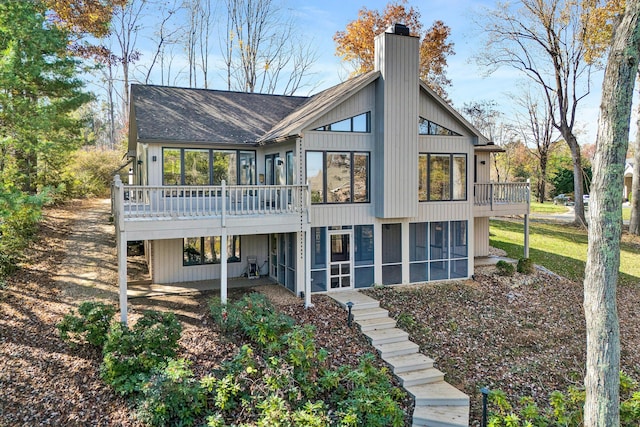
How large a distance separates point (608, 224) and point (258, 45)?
93.3 ft

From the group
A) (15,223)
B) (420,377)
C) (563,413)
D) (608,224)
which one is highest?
(608,224)

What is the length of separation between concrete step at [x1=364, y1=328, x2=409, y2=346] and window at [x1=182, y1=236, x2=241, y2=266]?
19.7 ft

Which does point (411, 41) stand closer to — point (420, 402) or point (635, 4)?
point (635, 4)

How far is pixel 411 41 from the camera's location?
515 inches

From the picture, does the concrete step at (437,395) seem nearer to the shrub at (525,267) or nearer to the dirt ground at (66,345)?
the dirt ground at (66,345)

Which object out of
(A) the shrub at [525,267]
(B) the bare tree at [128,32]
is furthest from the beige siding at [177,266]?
(B) the bare tree at [128,32]

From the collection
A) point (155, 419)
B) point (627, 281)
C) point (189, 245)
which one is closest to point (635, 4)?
point (155, 419)

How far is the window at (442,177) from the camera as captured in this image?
13969 mm

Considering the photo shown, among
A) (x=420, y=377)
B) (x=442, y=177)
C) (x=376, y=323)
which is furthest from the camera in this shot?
(x=442, y=177)

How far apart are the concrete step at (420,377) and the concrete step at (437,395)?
9 cm

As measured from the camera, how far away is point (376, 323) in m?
10.9

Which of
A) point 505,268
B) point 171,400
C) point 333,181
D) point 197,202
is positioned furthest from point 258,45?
point 171,400

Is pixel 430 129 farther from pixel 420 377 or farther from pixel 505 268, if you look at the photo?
pixel 420 377

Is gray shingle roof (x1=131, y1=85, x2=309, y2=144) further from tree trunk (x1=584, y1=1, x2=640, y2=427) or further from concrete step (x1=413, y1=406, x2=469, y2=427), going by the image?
tree trunk (x1=584, y1=1, x2=640, y2=427)
